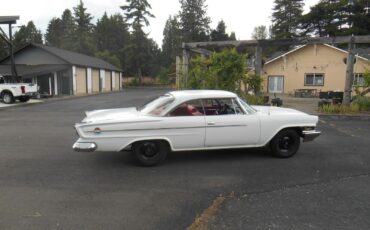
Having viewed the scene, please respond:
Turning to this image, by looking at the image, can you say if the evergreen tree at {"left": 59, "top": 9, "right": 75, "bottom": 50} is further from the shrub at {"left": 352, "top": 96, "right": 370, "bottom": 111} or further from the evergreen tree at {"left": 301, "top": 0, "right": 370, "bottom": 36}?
the shrub at {"left": 352, "top": 96, "right": 370, "bottom": 111}

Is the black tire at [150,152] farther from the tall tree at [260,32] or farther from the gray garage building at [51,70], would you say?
the tall tree at [260,32]

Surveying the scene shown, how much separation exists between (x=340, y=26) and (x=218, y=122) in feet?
176

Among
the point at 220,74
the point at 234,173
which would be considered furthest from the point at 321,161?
the point at 220,74

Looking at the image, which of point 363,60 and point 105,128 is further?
point 363,60

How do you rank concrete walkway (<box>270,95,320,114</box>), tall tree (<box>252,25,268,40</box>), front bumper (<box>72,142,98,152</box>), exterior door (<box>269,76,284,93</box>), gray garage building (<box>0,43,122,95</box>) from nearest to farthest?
front bumper (<box>72,142,98,152</box>) < concrete walkway (<box>270,95,320,114</box>) < gray garage building (<box>0,43,122,95</box>) < exterior door (<box>269,76,284,93</box>) < tall tree (<box>252,25,268,40</box>)

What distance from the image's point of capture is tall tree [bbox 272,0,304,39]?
60.1 meters

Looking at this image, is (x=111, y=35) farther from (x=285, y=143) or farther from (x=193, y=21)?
(x=285, y=143)

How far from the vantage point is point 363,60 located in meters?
27.5

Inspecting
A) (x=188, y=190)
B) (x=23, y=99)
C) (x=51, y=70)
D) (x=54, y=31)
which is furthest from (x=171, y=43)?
(x=188, y=190)

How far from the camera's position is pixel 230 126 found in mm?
6320

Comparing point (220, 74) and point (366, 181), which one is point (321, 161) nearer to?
point (366, 181)

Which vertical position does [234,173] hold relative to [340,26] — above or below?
below

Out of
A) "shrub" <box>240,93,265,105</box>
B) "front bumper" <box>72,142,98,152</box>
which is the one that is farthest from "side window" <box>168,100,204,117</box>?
"shrub" <box>240,93,265,105</box>

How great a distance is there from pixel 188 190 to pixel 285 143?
2829mm
